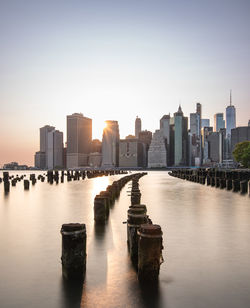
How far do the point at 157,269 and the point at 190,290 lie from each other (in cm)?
91

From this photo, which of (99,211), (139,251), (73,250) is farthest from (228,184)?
(73,250)

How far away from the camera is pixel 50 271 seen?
810 cm

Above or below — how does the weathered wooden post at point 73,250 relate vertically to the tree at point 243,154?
below

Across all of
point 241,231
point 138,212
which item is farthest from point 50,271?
point 241,231

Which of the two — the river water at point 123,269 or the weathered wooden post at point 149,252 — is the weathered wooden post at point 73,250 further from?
the weathered wooden post at point 149,252

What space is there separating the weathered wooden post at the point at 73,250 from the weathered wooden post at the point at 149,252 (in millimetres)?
1518

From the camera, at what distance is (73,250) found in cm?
740

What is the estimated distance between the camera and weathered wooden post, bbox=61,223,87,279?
7.35m

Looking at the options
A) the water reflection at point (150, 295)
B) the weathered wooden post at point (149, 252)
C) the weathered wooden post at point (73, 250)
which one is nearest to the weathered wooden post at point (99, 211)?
the weathered wooden post at point (73, 250)

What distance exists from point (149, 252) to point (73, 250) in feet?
6.32

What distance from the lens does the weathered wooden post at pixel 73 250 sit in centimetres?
735

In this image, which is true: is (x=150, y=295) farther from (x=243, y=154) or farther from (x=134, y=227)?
(x=243, y=154)

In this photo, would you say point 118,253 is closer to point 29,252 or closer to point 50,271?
point 50,271

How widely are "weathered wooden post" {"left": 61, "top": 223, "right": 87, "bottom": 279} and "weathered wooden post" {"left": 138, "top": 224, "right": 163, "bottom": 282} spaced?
1518 mm
